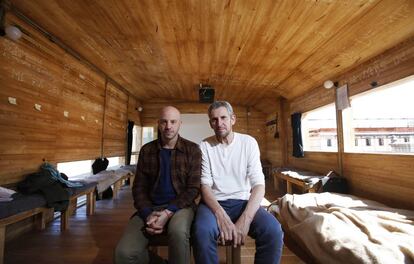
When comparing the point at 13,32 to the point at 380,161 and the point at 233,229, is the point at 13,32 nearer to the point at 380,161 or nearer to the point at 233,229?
the point at 233,229

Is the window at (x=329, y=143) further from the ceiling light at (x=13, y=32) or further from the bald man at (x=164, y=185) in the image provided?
the ceiling light at (x=13, y=32)

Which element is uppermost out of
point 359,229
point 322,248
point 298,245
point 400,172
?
point 400,172

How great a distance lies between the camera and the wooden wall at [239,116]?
7.26 m

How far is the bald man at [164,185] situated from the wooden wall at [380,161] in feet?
8.41

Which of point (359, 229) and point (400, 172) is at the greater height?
point (400, 172)

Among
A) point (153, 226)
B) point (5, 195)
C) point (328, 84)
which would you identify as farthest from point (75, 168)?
point (328, 84)

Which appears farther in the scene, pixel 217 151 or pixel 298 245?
pixel 298 245

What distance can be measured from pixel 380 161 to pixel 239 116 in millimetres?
4861

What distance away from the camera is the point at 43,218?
282cm

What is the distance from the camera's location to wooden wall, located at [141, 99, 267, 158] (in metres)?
7.26

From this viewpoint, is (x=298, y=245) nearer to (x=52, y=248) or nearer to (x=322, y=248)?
(x=322, y=248)

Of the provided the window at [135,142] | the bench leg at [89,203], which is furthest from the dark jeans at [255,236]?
the window at [135,142]

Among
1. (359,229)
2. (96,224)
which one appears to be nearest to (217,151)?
(359,229)

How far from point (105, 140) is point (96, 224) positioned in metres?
2.23
